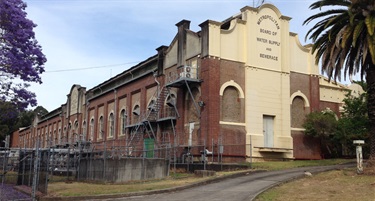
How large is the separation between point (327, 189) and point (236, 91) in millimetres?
16112

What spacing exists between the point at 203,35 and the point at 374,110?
14.3m

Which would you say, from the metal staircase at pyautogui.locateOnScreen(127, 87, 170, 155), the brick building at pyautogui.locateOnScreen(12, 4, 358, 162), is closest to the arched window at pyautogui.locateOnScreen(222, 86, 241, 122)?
the brick building at pyautogui.locateOnScreen(12, 4, 358, 162)

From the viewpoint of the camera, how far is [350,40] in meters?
22.7

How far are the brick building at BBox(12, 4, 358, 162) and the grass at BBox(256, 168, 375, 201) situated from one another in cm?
1004

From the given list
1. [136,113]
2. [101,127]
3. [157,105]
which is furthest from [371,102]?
[101,127]


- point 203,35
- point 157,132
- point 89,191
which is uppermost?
point 203,35

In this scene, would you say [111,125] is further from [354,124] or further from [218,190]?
[218,190]

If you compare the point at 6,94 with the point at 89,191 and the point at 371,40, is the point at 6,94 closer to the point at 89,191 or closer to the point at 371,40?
the point at 89,191

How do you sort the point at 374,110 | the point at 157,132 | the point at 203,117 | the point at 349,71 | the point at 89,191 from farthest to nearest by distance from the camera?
the point at 157,132
the point at 203,117
the point at 349,71
the point at 374,110
the point at 89,191

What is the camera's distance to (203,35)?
32.2 meters

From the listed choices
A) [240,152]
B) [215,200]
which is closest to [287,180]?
[215,200]

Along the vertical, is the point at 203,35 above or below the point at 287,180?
above

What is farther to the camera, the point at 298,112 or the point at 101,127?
the point at 101,127

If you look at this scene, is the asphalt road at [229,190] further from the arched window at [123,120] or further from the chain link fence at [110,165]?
the arched window at [123,120]
